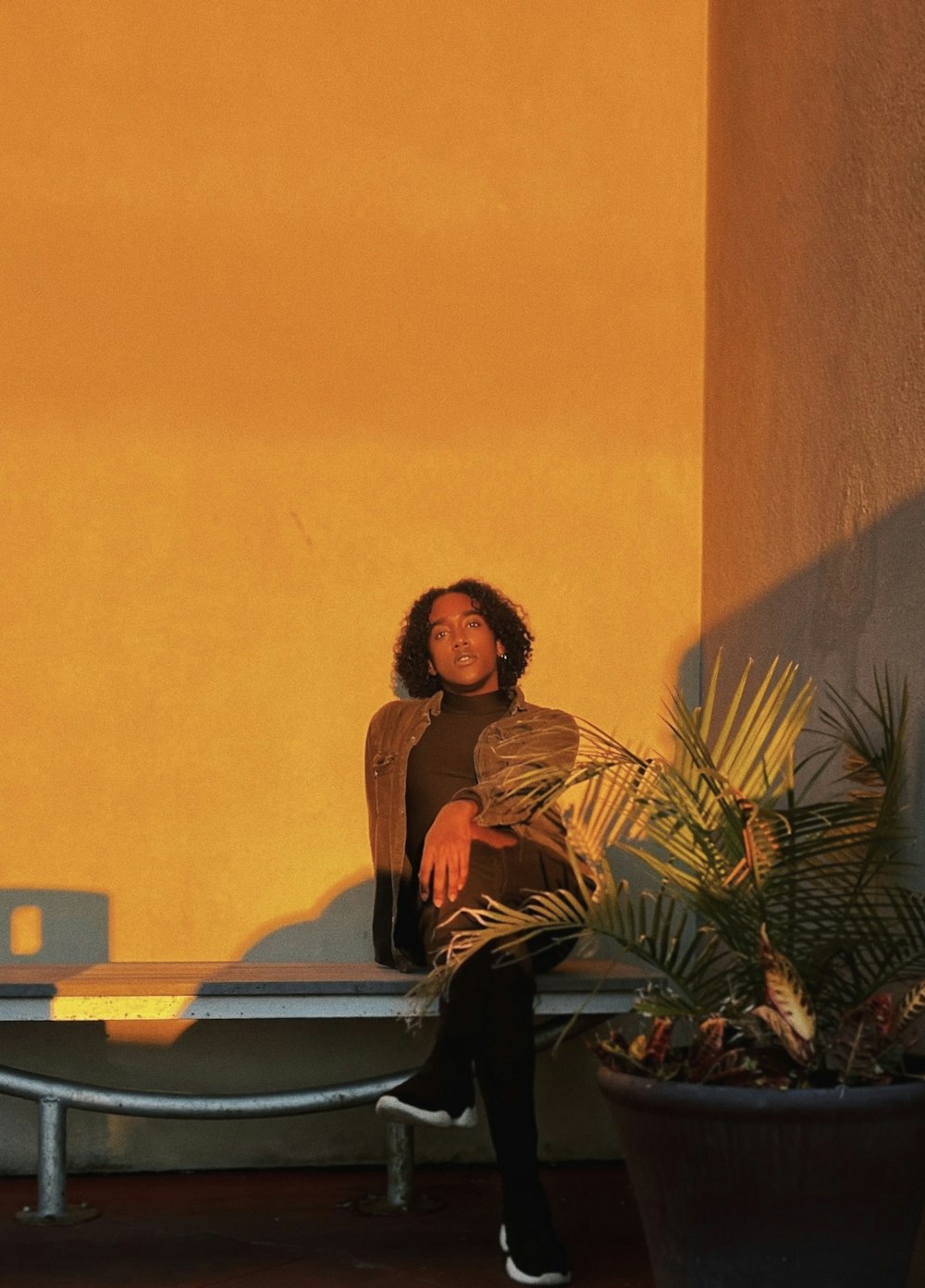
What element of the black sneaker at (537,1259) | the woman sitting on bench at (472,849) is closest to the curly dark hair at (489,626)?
the woman sitting on bench at (472,849)

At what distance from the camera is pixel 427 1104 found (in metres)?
2.93

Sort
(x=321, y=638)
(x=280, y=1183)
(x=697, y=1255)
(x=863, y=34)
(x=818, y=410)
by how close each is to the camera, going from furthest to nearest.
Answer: (x=321, y=638) → (x=280, y=1183) → (x=818, y=410) → (x=863, y=34) → (x=697, y=1255)

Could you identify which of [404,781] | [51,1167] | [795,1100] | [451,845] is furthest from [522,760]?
[51,1167]

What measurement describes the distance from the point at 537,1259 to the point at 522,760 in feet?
2.88

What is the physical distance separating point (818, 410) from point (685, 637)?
3.17 ft

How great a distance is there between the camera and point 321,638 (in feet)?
13.5

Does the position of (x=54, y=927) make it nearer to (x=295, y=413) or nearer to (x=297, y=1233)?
(x=297, y=1233)

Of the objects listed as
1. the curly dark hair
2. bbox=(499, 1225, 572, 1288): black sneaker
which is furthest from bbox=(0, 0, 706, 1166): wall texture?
bbox=(499, 1225, 572, 1288): black sneaker

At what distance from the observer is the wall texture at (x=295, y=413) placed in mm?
4020

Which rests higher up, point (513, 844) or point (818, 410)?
point (818, 410)

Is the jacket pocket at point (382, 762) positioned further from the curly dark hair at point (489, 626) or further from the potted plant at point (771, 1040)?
the potted plant at point (771, 1040)

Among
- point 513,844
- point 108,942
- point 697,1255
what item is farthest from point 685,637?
point 697,1255

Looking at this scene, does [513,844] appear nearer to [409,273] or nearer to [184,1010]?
[184,1010]

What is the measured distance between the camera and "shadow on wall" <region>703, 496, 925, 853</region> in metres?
2.84
